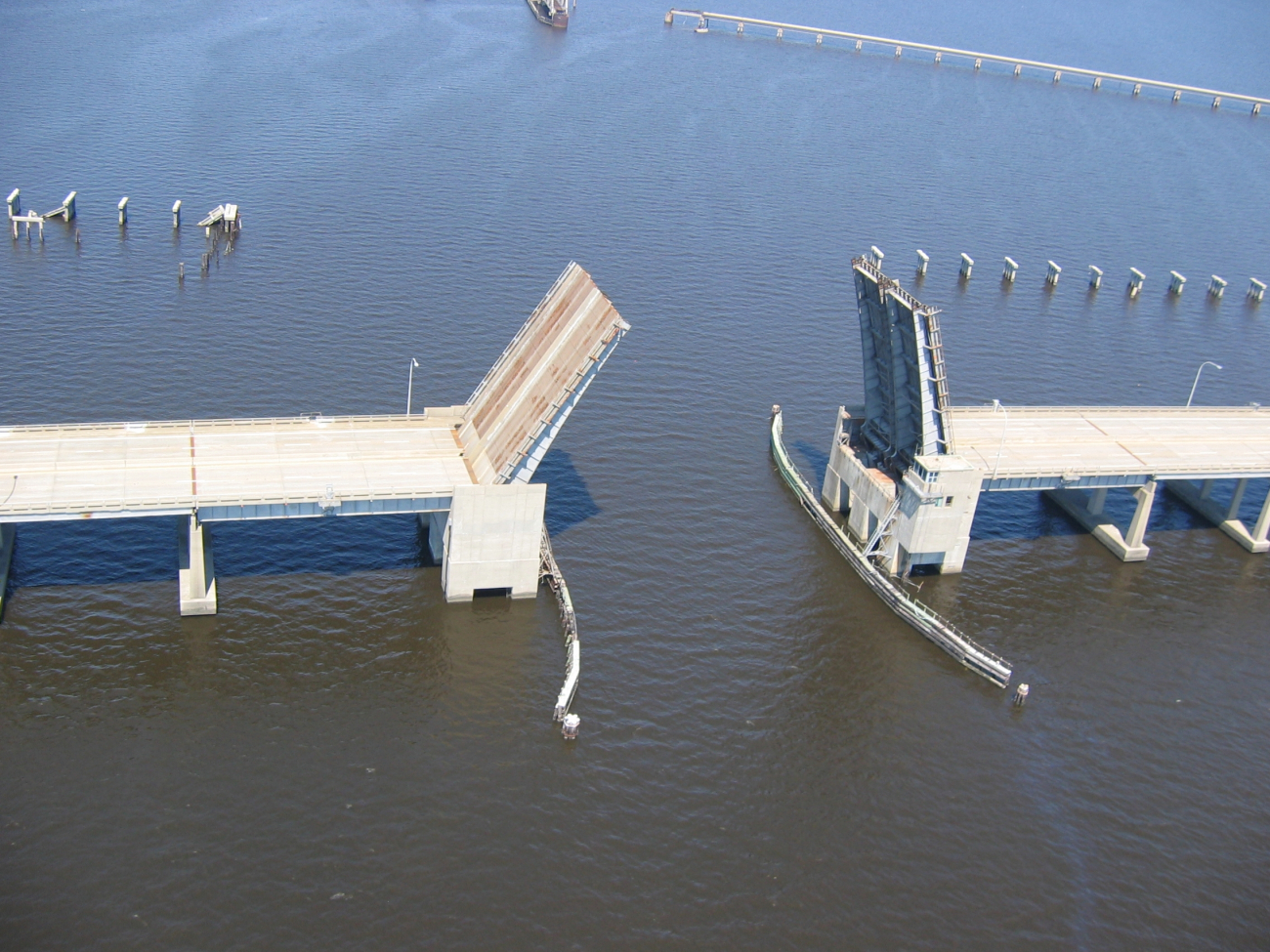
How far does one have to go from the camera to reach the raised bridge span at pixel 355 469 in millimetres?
70312

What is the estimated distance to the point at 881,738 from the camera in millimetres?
68938

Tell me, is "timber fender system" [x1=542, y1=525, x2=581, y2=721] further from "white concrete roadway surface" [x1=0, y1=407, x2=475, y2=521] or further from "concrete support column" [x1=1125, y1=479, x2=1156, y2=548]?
"concrete support column" [x1=1125, y1=479, x2=1156, y2=548]

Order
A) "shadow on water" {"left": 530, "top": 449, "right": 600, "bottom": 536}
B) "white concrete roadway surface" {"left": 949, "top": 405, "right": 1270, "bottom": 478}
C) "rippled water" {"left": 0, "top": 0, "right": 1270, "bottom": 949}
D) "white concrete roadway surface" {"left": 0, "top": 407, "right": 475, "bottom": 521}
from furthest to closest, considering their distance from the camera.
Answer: "white concrete roadway surface" {"left": 949, "top": 405, "right": 1270, "bottom": 478} < "shadow on water" {"left": 530, "top": 449, "right": 600, "bottom": 536} < "white concrete roadway surface" {"left": 0, "top": 407, "right": 475, "bottom": 521} < "rippled water" {"left": 0, "top": 0, "right": 1270, "bottom": 949}

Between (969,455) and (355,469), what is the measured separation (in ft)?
140

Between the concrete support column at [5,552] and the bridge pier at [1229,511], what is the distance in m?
85.8

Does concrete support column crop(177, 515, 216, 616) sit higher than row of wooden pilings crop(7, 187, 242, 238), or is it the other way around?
row of wooden pilings crop(7, 187, 242, 238)

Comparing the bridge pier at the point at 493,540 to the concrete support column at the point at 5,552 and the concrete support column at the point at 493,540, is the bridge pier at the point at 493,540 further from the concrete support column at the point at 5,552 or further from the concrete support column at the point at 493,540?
the concrete support column at the point at 5,552

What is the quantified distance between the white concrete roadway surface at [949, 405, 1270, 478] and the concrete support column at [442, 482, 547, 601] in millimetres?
30147

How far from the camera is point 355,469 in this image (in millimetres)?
76000

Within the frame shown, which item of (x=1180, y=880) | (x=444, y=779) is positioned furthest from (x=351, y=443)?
(x=1180, y=880)

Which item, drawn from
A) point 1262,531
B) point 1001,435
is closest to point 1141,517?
point 1001,435

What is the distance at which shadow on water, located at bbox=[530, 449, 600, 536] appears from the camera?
3386 inches

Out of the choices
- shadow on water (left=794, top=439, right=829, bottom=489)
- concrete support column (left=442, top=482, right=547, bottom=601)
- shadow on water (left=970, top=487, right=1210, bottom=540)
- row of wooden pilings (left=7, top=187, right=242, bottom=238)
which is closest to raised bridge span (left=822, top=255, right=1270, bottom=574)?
shadow on water (left=970, top=487, right=1210, bottom=540)

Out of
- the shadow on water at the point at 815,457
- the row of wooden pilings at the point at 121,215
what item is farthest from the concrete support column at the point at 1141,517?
the row of wooden pilings at the point at 121,215
